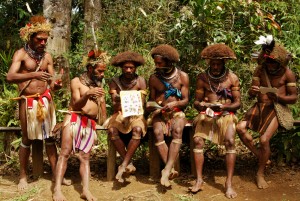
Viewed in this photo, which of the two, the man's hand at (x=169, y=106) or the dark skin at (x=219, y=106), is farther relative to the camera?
the man's hand at (x=169, y=106)

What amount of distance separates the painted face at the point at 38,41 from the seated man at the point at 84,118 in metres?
0.62

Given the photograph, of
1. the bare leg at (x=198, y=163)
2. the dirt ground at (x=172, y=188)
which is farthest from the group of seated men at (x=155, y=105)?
the dirt ground at (x=172, y=188)

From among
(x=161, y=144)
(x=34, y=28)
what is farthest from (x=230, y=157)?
(x=34, y=28)

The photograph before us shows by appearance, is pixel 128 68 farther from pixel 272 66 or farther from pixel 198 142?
pixel 272 66

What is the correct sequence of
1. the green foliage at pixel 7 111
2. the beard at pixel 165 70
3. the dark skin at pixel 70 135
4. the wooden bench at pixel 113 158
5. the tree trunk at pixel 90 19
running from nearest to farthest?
1. the dark skin at pixel 70 135
2. the beard at pixel 165 70
3. the wooden bench at pixel 113 158
4. the green foliage at pixel 7 111
5. the tree trunk at pixel 90 19

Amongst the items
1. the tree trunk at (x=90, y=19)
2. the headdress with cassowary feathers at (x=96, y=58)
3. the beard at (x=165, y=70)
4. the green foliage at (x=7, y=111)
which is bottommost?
the green foliage at (x=7, y=111)

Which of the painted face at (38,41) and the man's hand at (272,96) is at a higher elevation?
the painted face at (38,41)

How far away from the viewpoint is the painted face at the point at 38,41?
A: 5566 millimetres

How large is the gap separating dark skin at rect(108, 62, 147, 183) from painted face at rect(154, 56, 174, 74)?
31 centimetres

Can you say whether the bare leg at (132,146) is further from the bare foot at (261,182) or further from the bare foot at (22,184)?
the bare foot at (261,182)

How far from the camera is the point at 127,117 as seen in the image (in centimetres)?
590

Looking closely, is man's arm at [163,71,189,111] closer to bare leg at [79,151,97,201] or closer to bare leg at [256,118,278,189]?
bare leg at [256,118,278,189]

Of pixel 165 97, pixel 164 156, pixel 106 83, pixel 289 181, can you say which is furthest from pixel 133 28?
pixel 289 181

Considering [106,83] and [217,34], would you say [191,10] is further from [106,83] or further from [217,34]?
[106,83]
